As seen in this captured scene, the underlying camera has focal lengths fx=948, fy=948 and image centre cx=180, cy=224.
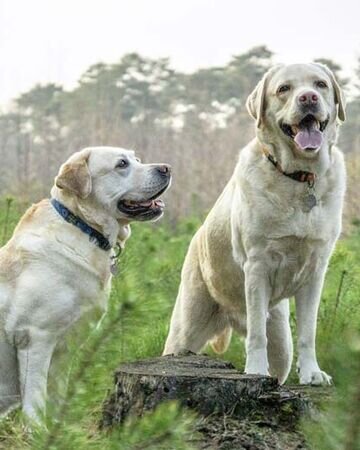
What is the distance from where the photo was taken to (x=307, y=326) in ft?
14.5

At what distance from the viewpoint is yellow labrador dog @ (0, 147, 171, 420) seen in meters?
4.05

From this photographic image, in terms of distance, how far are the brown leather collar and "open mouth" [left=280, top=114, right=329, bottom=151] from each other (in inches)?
5.8

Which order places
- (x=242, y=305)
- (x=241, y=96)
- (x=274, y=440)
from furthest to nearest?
(x=241, y=96)
(x=242, y=305)
(x=274, y=440)

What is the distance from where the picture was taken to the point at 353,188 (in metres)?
11.7

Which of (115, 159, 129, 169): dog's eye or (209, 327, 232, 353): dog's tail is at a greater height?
(115, 159, 129, 169): dog's eye

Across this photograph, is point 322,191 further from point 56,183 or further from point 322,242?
point 56,183

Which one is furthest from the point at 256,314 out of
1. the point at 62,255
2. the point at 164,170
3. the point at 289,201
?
the point at 62,255

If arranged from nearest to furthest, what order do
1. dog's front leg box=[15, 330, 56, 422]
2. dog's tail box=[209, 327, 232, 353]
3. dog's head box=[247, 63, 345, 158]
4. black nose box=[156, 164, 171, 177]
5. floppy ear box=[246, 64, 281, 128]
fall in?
dog's front leg box=[15, 330, 56, 422]
dog's head box=[247, 63, 345, 158]
floppy ear box=[246, 64, 281, 128]
black nose box=[156, 164, 171, 177]
dog's tail box=[209, 327, 232, 353]

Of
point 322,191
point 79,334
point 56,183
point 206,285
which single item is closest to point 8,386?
point 56,183

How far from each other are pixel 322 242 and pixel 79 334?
3.03 metres

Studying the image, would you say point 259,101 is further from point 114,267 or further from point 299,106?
point 114,267

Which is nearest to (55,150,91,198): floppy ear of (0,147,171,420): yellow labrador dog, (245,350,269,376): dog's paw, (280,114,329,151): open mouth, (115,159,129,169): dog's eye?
(0,147,171,420): yellow labrador dog

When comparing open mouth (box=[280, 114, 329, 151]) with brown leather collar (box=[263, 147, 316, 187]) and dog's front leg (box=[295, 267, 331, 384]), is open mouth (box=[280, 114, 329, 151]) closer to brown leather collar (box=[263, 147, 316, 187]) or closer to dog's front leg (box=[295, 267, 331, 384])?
brown leather collar (box=[263, 147, 316, 187])

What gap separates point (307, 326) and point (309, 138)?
88 centimetres
